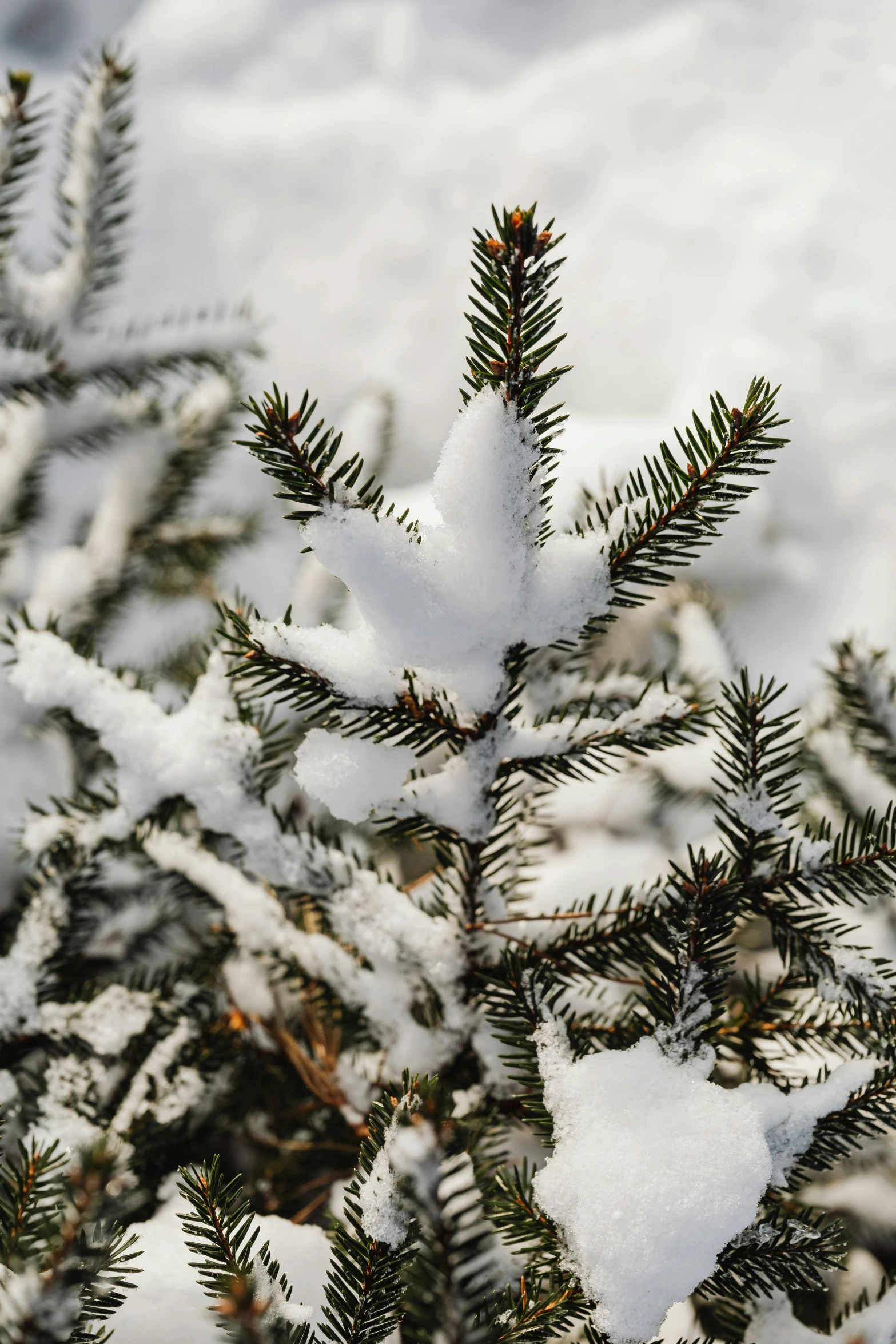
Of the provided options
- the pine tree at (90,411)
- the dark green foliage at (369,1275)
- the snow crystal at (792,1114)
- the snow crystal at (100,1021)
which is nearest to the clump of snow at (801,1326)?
the snow crystal at (792,1114)

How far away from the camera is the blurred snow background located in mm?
1395

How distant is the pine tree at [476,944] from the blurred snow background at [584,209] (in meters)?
0.74

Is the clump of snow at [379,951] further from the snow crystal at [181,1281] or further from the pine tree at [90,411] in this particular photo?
the pine tree at [90,411]

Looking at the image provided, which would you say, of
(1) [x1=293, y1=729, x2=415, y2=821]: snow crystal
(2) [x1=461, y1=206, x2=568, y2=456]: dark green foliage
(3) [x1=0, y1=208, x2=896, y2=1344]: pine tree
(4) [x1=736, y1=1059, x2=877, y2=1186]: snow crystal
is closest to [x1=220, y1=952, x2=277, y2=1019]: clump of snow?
(3) [x1=0, y1=208, x2=896, y2=1344]: pine tree

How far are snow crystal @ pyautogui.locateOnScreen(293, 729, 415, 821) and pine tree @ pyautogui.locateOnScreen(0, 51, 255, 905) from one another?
0.40m

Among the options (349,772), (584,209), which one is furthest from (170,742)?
(584,209)

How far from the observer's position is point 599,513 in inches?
20.8

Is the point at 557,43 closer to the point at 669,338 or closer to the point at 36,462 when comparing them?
the point at 669,338

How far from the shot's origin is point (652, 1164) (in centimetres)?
47

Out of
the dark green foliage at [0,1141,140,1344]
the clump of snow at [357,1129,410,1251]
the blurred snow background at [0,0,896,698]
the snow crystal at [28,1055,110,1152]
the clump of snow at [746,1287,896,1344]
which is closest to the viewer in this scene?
the dark green foliage at [0,1141,140,1344]

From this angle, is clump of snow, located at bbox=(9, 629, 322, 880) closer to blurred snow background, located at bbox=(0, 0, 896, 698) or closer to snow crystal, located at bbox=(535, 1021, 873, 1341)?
snow crystal, located at bbox=(535, 1021, 873, 1341)

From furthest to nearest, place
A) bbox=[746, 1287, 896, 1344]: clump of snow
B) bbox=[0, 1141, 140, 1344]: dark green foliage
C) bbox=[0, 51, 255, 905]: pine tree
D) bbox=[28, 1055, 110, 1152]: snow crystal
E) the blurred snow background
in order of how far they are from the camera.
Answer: the blurred snow background
bbox=[0, 51, 255, 905]: pine tree
bbox=[28, 1055, 110, 1152]: snow crystal
bbox=[746, 1287, 896, 1344]: clump of snow
bbox=[0, 1141, 140, 1344]: dark green foliage

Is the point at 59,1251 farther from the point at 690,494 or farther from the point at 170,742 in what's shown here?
the point at 690,494

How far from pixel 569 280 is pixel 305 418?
1285mm
